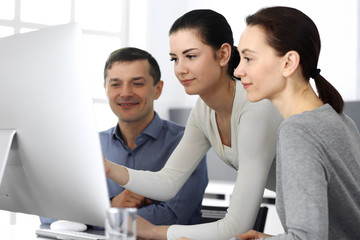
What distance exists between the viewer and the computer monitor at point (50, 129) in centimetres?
103

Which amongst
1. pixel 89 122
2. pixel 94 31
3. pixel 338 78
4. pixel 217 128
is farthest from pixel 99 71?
pixel 89 122

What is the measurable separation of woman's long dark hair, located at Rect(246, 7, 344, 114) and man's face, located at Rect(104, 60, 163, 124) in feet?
3.13

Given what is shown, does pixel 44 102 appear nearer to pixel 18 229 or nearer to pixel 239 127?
pixel 18 229

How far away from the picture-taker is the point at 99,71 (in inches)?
189

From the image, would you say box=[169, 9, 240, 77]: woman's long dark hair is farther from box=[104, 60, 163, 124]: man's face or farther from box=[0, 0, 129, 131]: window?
box=[0, 0, 129, 131]: window

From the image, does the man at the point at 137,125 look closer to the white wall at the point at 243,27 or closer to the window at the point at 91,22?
the white wall at the point at 243,27

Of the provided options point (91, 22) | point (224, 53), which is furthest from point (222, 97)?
point (91, 22)

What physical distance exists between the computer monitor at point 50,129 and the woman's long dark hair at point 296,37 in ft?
1.80

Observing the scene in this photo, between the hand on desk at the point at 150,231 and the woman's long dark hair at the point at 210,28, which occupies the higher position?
the woman's long dark hair at the point at 210,28

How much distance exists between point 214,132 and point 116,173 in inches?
16.4

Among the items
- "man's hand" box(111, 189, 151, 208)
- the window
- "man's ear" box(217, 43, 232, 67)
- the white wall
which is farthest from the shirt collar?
the window

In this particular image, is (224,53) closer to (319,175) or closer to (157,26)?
(319,175)

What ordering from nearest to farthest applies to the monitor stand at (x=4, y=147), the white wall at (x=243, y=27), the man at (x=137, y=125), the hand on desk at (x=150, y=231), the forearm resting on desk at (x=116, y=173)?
the monitor stand at (x=4, y=147) < the hand on desk at (x=150, y=231) < the forearm resting on desk at (x=116, y=173) < the man at (x=137, y=125) < the white wall at (x=243, y=27)

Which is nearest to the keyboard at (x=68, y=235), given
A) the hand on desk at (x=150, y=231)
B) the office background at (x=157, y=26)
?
the hand on desk at (x=150, y=231)
